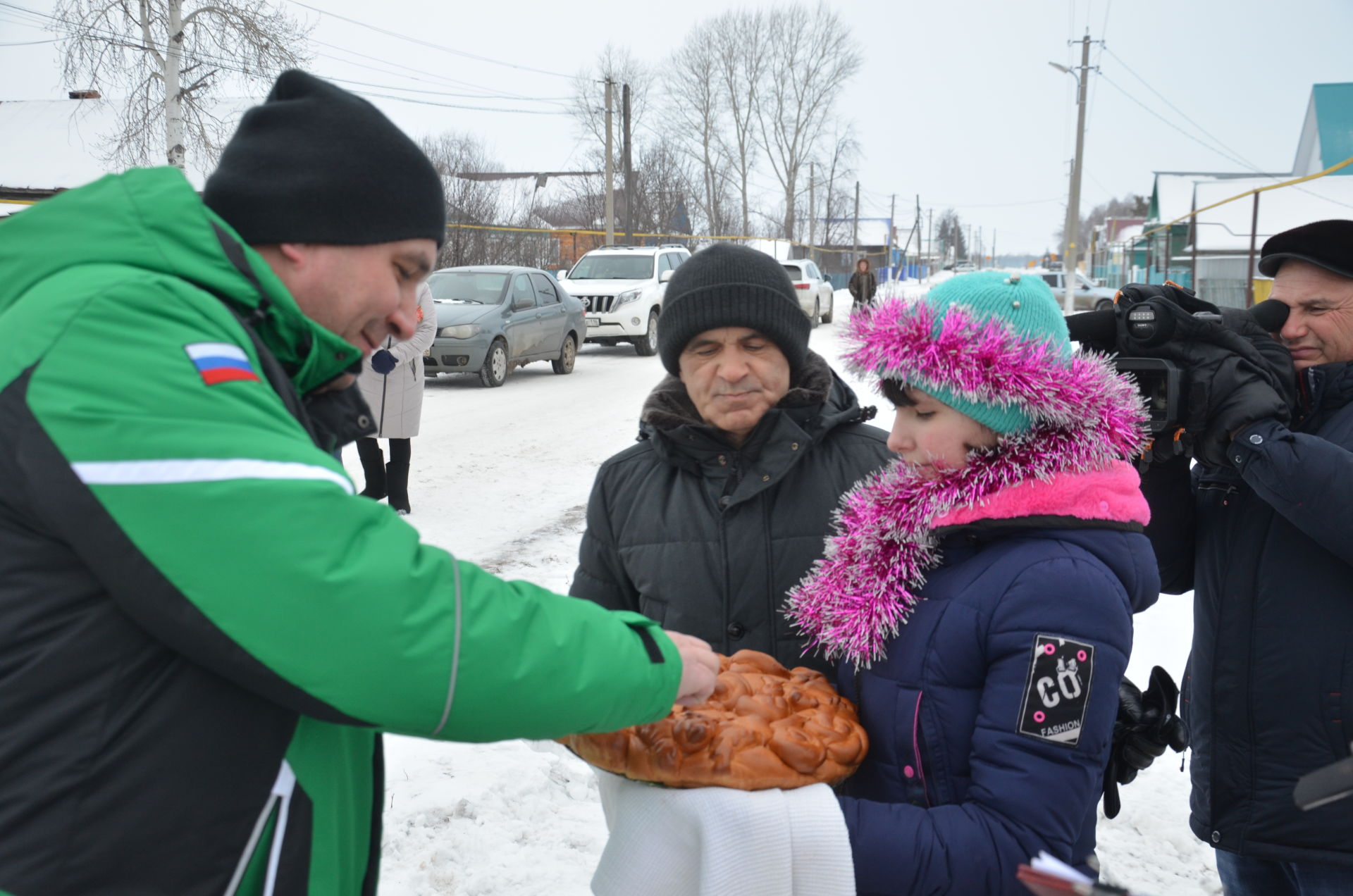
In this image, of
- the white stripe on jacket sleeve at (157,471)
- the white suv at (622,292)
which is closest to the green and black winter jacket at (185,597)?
the white stripe on jacket sleeve at (157,471)

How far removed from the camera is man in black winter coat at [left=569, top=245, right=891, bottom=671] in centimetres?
197

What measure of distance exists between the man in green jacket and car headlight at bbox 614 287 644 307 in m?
16.0

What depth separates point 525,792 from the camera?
315 cm

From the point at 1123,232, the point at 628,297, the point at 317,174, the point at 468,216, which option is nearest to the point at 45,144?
the point at 468,216

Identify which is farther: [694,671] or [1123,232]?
[1123,232]

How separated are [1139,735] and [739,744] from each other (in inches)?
32.5

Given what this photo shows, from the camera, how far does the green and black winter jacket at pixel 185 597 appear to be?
0.89m

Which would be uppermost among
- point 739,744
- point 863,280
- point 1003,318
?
point 863,280

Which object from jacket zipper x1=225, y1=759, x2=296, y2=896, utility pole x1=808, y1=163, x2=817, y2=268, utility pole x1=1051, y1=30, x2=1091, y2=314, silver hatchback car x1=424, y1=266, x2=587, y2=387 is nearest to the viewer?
jacket zipper x1=225, y1=759, x2=296, y2=896

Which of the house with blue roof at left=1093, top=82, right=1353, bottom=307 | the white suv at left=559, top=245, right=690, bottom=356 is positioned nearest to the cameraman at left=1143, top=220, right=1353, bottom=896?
the house with blue roof at left=1093, top=82, right=1353, bottom=307

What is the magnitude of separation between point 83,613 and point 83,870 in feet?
0.91

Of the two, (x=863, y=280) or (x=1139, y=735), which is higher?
(x=863, y=280)

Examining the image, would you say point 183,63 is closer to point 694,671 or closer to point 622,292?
point 622,292

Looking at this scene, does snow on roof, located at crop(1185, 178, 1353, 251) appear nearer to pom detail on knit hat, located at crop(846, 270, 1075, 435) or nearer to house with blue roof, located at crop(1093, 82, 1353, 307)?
house with blue roof, located at crop(1093, 82, 1353, 307)
